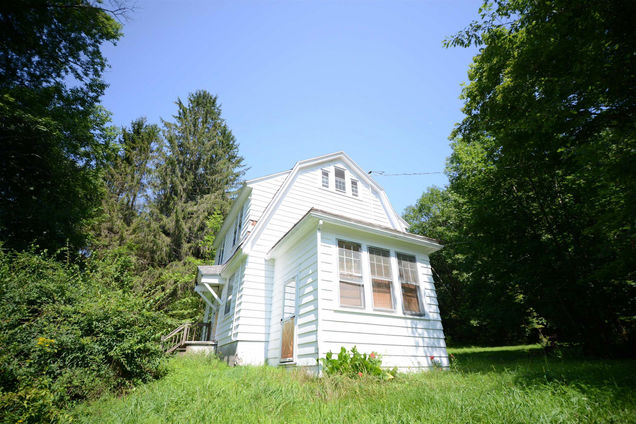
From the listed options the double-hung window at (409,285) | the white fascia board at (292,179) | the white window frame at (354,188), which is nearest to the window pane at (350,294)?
the double-hung window at (409,285)

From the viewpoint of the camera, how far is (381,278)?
737 cm

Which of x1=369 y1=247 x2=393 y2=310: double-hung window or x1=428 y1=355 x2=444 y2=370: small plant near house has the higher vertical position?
x1=369 y1=247 x2=393 y2=310: double-hung window

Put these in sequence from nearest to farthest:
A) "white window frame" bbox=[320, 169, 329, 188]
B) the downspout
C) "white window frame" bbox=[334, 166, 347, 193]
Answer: the downspout
"white window frame" bbox=[320, 169, 329, 188]
"white window frame" bbox=[334, 166, 347, 193]

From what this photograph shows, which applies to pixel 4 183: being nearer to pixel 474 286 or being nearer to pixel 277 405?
pixel 277 405

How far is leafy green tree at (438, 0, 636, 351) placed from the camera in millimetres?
5461

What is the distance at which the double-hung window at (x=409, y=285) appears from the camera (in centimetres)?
753

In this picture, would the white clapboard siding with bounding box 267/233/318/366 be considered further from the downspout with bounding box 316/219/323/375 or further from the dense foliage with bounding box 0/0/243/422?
the dense foliage with bounding box 0/0/243/422

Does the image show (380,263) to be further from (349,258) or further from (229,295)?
(229,295)

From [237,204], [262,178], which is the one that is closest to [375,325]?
[262,178]

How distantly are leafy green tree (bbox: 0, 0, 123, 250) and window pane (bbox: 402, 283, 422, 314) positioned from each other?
47.1 feet

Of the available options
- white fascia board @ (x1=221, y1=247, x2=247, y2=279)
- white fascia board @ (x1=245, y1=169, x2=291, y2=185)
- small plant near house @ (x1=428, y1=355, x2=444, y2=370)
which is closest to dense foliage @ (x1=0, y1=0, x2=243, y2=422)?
white fascia board @ (x1=221, y1=247, x2=247, y2=279)

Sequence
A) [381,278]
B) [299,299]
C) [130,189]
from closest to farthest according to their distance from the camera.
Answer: [299,299], [381,278], [130,189]

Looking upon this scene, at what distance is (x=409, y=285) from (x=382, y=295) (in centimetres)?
Answer: 107

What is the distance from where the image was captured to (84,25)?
38.3 ft
